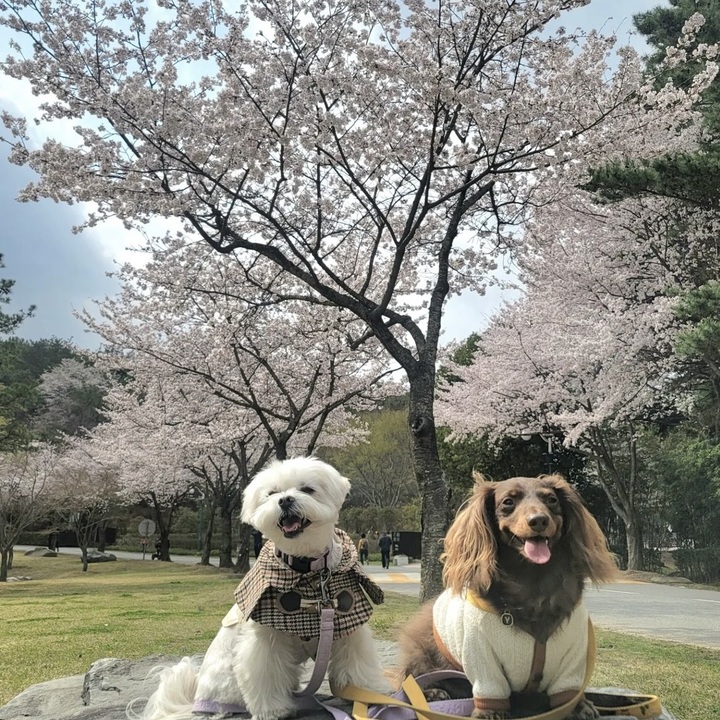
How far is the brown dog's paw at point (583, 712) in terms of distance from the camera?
2029 millimetres

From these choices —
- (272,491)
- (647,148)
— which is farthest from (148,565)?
(272,491)

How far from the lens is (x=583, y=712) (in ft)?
6.70

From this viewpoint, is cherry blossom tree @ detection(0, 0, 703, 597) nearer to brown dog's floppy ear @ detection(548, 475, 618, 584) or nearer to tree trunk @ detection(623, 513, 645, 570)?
brown dog's floppy ear @ detection(548, 475, 618, 584)

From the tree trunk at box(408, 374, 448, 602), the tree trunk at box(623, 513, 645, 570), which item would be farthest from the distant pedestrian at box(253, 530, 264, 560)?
the tree trunk at box(623, 513, 645, 570)

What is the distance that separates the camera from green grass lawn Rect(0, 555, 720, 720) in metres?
4.82

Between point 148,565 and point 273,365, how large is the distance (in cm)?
1364

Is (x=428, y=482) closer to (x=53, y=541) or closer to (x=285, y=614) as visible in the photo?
(x=285, y=614)

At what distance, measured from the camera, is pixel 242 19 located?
7.36m

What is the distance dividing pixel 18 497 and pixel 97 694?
1982 centimetres

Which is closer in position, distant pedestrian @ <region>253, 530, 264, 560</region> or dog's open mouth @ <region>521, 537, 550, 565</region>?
dog's open mouth @ <region>521, 537, 550, 565</region>

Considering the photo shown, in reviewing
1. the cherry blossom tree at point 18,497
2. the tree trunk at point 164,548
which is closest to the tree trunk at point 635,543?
the cherry blossom tree at point 18,497

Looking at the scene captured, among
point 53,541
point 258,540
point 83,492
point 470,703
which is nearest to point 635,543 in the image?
point 258,540

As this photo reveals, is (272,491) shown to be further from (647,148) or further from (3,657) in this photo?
(647,148)

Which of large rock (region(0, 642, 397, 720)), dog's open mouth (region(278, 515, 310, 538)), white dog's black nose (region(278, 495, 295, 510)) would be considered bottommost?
large rock (region(0, 642, 397, 720))
